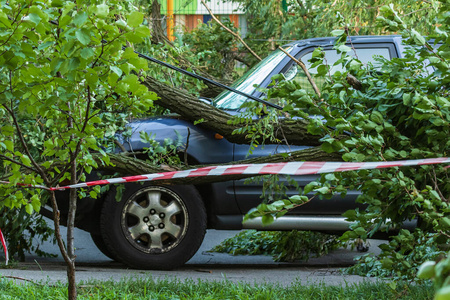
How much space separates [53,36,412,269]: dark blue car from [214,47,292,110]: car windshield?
15mm

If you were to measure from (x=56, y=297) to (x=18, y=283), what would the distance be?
2.22 feet


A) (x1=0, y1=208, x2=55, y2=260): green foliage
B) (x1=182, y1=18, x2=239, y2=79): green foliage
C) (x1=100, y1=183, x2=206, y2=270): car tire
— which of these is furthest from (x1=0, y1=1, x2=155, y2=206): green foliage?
(x1=182, y1=18, x2=239, y2=79): green foliage

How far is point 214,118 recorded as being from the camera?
233 inches

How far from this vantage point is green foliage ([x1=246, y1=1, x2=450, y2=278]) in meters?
3.50

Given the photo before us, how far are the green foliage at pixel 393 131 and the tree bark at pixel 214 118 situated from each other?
1539mm

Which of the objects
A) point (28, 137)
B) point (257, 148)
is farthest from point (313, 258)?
point (28, 137)

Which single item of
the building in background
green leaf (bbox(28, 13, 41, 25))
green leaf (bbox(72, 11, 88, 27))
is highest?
the building in background

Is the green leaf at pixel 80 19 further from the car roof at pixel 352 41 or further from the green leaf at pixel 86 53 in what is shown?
the car roof at pixel 352 41

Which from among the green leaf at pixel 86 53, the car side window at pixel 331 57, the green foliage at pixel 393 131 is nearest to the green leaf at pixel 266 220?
the green foliage at pixel 393 131

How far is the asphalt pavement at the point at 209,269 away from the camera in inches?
208

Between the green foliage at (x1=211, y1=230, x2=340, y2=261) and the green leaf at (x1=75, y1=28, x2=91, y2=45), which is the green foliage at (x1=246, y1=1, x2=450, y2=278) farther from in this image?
the green foliage at (x1=211, y1=230, x2=340, y2=261)

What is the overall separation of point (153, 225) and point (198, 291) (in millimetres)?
1478

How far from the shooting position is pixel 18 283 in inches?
184

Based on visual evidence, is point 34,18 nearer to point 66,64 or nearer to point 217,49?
point 66,64
